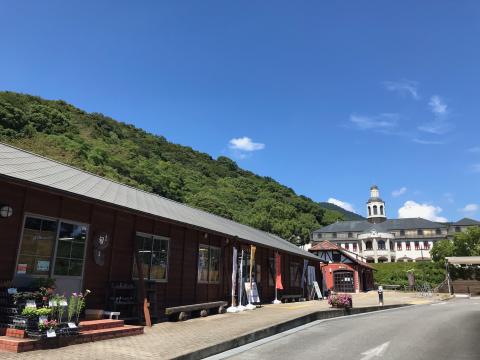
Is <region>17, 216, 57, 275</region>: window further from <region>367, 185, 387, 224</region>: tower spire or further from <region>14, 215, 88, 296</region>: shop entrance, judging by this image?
<region>367, 185, 387, 224</region>: tower spire

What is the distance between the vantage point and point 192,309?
13977 mm

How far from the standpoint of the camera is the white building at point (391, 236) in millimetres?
98000

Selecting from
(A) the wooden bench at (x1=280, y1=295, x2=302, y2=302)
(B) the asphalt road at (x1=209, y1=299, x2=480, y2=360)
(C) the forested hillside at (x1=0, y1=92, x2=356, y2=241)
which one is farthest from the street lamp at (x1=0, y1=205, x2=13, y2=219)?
(C) the forested hillside at (x1=0, y1=92, x2=356, y2=241)

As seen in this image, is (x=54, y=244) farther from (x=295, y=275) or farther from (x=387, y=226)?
(x=387, y=226)

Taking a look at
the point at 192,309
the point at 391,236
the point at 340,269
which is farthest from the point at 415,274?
the point at 192,309

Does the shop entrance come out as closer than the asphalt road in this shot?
No

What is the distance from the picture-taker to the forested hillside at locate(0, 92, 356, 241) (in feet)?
211

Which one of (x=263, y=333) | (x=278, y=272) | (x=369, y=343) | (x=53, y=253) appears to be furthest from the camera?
(x=278, y=272)

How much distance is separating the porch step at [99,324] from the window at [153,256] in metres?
2.43

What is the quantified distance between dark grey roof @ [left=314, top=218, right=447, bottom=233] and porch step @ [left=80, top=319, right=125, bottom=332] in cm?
9762

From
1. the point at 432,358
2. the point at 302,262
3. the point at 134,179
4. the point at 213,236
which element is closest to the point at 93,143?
the point at 134,179

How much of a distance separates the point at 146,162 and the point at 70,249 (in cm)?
7893

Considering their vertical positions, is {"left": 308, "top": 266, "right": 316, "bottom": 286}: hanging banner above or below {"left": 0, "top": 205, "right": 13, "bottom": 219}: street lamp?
below

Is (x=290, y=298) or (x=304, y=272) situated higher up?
(x=304, y=272)
